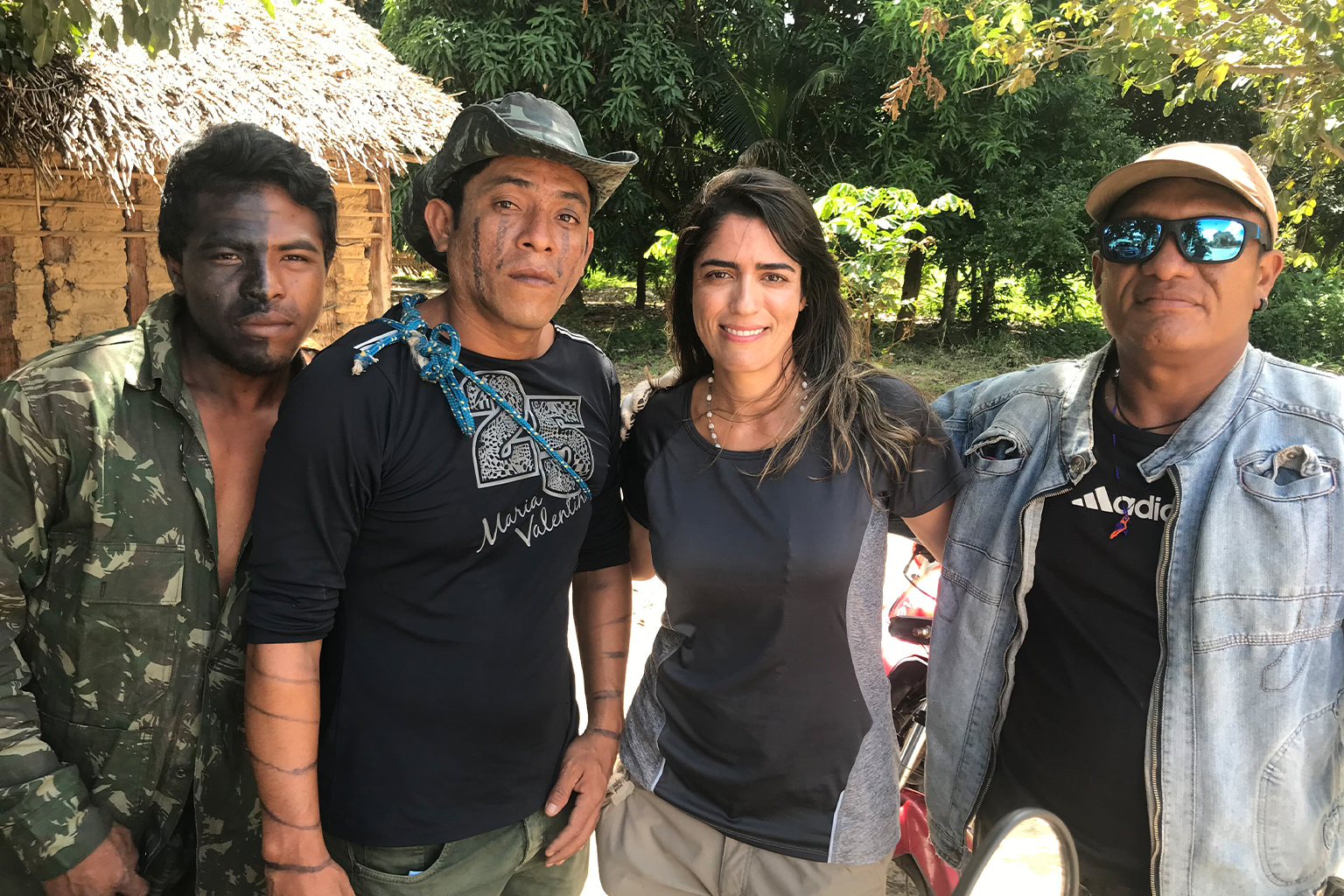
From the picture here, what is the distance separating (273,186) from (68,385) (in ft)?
1.94

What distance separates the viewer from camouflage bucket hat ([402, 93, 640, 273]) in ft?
6.24

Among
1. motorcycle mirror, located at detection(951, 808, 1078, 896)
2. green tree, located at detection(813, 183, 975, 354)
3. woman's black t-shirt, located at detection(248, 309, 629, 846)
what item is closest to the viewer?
motorcycle mirror, located at detection(951, 808, 1078, 896)

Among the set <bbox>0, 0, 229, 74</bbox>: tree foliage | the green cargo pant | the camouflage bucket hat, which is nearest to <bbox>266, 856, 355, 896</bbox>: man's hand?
the green cargo pant

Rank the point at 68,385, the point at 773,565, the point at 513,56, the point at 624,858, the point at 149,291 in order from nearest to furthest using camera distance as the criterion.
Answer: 1. the point at 68,385
2. the point at 773,565
3. the point at 624,858
4. the point at 149,291
5. the point at 513,56

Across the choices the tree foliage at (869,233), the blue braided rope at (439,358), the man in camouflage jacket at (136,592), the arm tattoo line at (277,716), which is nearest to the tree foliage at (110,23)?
the man in camouflage jacket at (136,592)

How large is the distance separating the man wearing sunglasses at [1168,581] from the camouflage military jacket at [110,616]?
5.59 feet

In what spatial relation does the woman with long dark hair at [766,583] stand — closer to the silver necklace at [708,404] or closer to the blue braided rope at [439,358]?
the silver necklace at [708,404]

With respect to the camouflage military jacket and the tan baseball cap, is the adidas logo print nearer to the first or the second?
the tan baseball cap

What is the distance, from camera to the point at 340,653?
182 centimetres

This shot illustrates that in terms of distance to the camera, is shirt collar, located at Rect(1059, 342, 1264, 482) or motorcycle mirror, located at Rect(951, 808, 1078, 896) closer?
motorcycle mirror, located at Rect(951, 808, 1078, 896)

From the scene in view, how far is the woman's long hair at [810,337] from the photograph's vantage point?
80.5 inches

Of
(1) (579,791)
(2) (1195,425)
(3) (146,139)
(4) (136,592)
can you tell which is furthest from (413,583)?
(3) (146,139)

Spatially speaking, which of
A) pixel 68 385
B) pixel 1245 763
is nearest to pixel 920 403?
pixel 1245 763

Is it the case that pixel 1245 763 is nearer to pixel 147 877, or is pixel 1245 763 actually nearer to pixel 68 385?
pixel 147 877
